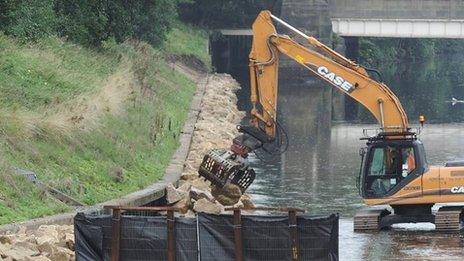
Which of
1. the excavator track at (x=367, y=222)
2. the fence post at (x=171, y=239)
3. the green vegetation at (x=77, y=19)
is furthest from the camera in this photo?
the green vegetation at (x=77, y=19)

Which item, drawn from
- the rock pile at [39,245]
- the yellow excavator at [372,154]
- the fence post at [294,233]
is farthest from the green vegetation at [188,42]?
the fence post at [294,233]

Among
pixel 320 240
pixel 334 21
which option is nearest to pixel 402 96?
pixel 334 21

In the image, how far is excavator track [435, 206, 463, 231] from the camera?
26734 millimetres

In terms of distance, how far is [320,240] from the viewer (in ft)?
62.5

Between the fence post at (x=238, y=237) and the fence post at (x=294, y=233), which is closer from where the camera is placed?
the fence post at (x=294, y=233)

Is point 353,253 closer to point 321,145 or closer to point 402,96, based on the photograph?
point 321,145

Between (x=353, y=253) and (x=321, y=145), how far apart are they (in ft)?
89.2

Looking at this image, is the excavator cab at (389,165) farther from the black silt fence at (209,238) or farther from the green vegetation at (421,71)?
the green vegetation at (421,71)

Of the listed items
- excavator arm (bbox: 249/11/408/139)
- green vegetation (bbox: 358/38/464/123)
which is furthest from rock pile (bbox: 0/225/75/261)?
green vegetation (bbox: 358/38/464/123)

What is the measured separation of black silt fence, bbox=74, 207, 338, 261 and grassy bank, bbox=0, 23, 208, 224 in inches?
125

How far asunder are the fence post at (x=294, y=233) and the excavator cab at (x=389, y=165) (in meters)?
8.87

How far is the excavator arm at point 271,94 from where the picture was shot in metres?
28.6

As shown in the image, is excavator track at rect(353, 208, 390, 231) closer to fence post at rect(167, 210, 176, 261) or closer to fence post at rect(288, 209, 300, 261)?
fence post at rect(288, 209, 300, 261)

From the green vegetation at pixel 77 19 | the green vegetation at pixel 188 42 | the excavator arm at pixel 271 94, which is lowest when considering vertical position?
the excavator arm at pixel 271 94
